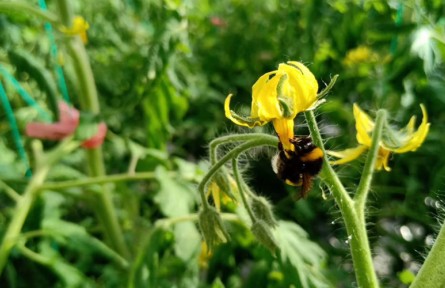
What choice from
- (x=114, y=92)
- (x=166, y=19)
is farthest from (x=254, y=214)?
(x=114, y=92)

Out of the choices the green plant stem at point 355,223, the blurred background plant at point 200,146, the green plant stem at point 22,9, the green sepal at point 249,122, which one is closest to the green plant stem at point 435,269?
the green plant stem at point 355,223

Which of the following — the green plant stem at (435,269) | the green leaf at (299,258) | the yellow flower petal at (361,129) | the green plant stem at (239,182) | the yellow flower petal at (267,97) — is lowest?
the green leaf at (299,258)

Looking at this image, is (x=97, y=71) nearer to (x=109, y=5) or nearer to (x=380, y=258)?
(x=109, y=5)

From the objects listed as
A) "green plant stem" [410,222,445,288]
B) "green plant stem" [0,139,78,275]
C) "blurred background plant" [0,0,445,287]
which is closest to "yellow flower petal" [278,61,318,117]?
"blurred background plant" [0,0,445,287]

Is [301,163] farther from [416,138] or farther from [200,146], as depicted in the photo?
[200,146]

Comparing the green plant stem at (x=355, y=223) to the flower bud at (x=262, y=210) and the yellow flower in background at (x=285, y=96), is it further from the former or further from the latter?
the flower bud at (x=262, y=210)

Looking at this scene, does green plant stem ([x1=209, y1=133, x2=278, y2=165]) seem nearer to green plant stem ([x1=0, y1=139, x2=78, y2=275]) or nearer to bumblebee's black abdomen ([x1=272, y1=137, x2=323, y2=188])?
bumblebee's black abdomen ([x1=272, y1=137, x2=323, y2=188])
